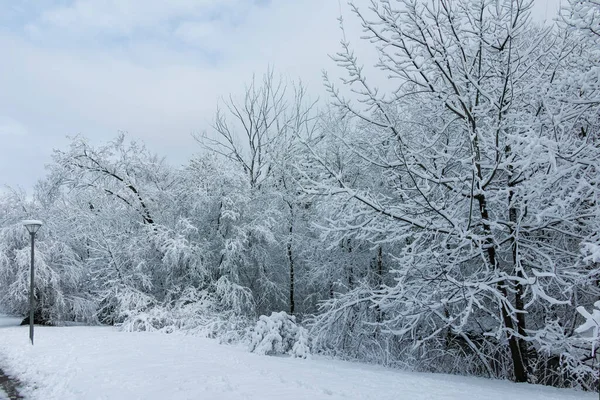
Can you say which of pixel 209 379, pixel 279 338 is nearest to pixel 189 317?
pixel 279 338

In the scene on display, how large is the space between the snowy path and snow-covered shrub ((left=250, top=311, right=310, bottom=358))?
752mm

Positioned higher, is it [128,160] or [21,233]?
[128,160]

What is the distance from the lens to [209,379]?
7.57m

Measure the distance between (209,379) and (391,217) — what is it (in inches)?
164

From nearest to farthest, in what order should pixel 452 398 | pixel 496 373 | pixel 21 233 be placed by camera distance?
pixel 452 398
pixel 496 373
pixel 21 233

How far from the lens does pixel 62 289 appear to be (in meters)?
21.0

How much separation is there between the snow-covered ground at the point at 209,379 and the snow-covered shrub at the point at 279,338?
2.30ft

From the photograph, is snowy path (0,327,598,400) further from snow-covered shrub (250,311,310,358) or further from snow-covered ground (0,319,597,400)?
snow-covered shrub (250,311,310,358)

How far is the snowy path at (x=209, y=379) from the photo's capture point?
6.71 metres

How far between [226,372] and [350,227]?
336cm

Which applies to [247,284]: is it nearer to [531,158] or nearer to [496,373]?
[496,373]

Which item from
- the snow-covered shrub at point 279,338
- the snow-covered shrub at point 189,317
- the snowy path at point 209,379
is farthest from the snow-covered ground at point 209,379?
the snow-covered shrub at point 189,317

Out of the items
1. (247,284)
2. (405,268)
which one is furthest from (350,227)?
(247,284)

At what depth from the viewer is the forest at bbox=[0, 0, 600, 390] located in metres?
7.93
